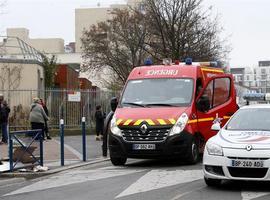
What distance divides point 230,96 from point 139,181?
6346mm

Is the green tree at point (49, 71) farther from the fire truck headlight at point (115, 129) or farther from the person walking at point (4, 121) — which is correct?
the fire truck headlight at point (115, 129)

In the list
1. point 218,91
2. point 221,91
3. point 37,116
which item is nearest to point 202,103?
point 218,91

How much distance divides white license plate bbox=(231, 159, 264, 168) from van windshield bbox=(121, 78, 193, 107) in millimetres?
4884

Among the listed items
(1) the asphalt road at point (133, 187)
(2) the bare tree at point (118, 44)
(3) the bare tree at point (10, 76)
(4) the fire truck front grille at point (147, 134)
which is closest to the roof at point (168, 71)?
(4) the fire truck front grille at point (147, 134)

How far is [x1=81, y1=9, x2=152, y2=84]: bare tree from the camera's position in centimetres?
4828

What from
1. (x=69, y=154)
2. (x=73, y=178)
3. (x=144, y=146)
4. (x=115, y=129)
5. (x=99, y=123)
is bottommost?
(x=69, y=154)

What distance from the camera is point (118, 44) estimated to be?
53031 millimetres

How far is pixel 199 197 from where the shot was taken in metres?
9.52

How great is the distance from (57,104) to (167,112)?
15699mm

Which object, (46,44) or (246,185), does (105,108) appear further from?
(46,44)

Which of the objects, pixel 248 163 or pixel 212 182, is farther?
pixel 212 182

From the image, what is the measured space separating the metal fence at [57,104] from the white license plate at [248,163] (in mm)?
19032

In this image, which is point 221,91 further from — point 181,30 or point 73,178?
point 181,30

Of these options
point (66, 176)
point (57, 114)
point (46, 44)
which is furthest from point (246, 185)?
point (46, 44)
